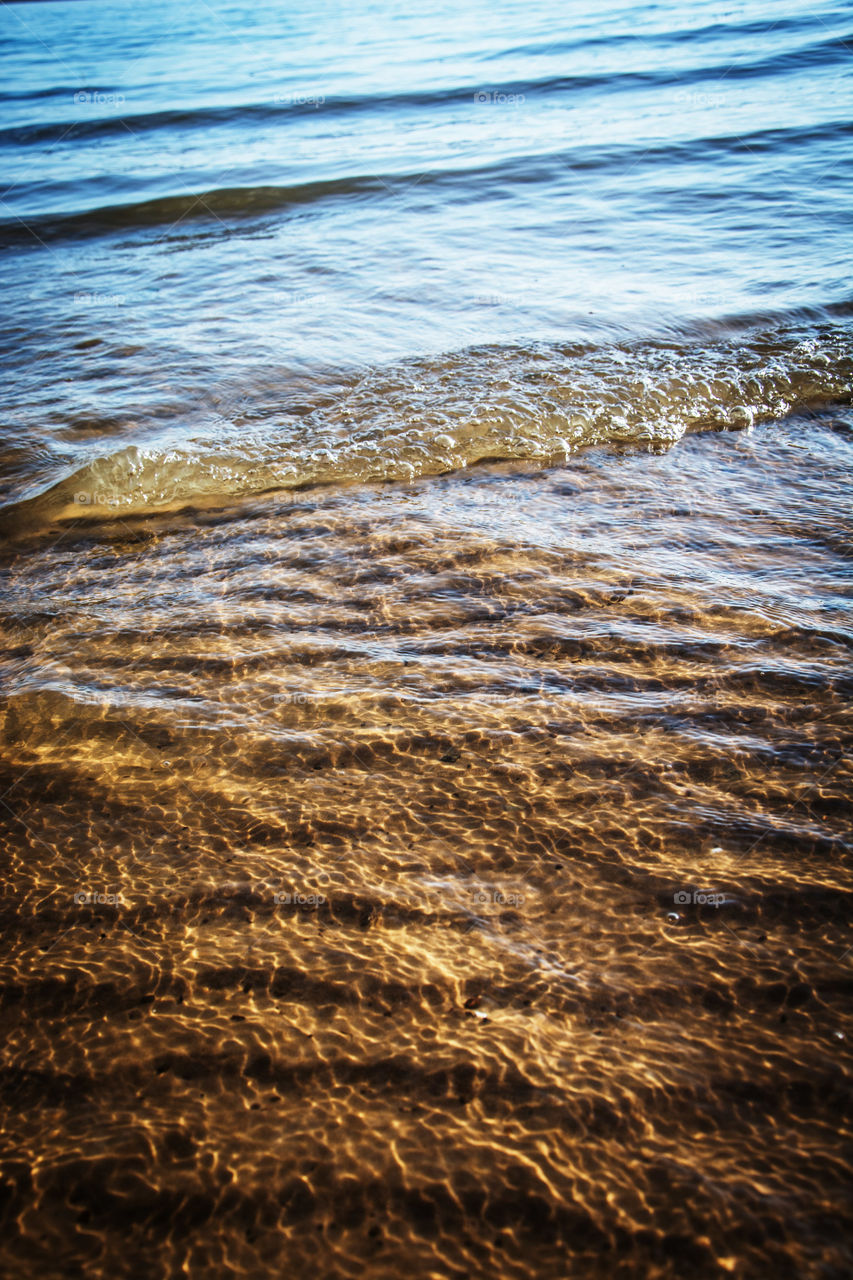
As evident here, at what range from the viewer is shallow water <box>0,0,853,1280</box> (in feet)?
5.18

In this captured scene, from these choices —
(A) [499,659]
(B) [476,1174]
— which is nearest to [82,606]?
(A) [499,659]

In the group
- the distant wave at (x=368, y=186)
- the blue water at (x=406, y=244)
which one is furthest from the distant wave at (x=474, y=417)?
the distant wave at (x=368, y=186)

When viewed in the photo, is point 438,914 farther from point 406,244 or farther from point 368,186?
point 368,186

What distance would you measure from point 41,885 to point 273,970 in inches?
29.2

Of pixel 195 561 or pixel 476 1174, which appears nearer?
pixel 476 1174

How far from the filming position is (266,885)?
2.17m

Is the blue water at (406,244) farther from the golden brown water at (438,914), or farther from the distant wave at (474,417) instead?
the golden brown water at (438,914)

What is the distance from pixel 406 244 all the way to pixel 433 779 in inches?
280

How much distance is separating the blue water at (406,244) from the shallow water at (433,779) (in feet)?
0.20

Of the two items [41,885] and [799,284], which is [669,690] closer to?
[41,885]

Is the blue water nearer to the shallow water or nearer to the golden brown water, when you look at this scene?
the shallow water

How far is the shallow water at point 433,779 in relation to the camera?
1.58m

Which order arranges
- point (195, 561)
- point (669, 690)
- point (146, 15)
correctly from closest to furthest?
point (669, 690)
point (195, 561)
point (146, 15)

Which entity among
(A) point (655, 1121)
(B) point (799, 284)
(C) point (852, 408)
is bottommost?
(A) point (655, 1121)
